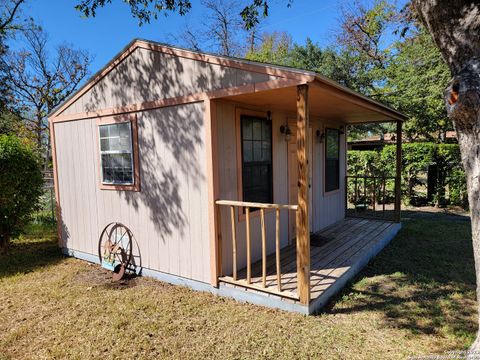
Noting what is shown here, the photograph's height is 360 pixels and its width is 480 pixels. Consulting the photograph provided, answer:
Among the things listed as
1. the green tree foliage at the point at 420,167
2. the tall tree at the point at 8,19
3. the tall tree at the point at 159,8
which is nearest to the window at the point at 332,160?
the tall tree at the point at 159,8

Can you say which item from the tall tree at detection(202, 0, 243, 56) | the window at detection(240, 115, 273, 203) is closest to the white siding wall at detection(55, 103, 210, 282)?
the window at detection(240, 115, 273, 203)

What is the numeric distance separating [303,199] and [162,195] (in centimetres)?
202

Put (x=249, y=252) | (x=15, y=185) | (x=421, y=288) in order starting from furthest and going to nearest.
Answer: (x=15, y=185), (x=421, y=288), (x=249, y=252)

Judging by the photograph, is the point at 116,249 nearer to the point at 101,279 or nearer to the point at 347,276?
the point at 101,279

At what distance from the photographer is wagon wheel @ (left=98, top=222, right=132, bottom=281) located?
446 cm

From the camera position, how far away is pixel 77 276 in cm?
450

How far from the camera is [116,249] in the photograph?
4.53m

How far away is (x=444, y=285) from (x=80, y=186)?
18.7 feet

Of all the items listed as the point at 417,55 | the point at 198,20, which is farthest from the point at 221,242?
the point at 198,20

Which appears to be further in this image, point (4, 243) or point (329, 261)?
point (4, 243)

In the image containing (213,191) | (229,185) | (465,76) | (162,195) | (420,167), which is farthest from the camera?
(420,167)

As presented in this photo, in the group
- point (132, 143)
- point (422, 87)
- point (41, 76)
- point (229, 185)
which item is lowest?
point (229, 185)

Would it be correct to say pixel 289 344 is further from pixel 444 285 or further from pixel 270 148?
pixel 270 148

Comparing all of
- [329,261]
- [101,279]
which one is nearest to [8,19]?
[101,279]
